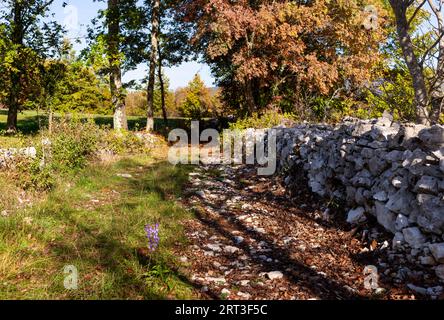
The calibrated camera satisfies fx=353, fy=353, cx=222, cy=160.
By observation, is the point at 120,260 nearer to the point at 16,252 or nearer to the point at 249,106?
the point at 16,252

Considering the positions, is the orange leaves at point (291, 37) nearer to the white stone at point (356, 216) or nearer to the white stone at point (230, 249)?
the white stone at point (356, 216)

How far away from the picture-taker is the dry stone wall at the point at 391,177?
4043mm

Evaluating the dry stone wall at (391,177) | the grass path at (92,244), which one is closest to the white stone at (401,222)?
the dry stone wall at (391,177)

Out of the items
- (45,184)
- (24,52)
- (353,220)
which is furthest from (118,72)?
(353,220)

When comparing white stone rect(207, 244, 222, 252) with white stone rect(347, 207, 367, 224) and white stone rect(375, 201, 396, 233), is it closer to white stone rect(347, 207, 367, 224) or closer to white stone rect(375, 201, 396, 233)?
white stone rect(347, 207, 367, 224)

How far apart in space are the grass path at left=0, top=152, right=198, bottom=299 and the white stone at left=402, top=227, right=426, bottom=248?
2.64 m

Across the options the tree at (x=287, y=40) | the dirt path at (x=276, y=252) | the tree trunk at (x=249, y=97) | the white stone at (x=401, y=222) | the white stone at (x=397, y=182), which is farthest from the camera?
the tree trunk at (x=249, y=97)

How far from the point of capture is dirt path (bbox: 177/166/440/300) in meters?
4.02

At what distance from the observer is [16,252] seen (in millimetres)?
4281

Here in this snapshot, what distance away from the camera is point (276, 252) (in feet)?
16.7

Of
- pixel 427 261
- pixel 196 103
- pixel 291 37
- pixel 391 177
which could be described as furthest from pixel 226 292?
pixel 196 103

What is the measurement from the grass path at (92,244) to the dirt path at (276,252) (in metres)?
0.40

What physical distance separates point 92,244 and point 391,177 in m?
4.20

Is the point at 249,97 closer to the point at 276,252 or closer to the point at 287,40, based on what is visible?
the point at 287,40
